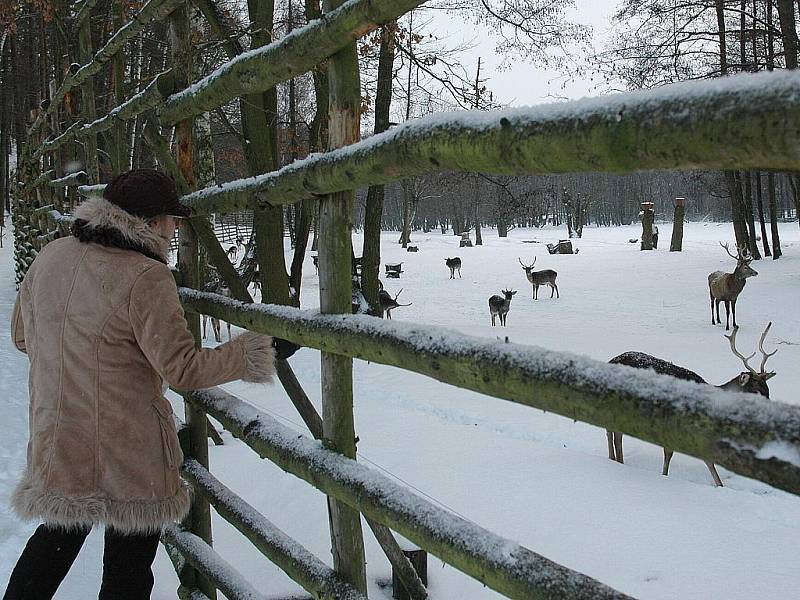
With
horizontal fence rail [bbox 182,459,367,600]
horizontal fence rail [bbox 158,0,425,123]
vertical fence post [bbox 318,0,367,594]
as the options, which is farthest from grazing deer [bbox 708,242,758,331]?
vertical fence post [bbox 318,0,367,594]

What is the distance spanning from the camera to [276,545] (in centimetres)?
A: 246

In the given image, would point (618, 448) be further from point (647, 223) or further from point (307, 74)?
point (647, 223)

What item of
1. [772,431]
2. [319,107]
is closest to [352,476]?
[772,431]

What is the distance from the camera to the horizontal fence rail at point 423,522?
1.39 metres

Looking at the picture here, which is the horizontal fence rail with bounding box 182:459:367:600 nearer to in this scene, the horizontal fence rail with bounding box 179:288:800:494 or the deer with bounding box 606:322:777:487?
the horizontal fence rail with bounding box 179:288:800:494

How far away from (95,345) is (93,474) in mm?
444

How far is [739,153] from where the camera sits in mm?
952

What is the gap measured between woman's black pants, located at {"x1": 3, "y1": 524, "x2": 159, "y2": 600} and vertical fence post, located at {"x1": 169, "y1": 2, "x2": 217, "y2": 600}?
64 centimetres

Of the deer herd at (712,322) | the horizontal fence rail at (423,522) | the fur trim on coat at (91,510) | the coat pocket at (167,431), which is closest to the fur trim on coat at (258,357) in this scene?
the horizontal fence rail at (423,522)

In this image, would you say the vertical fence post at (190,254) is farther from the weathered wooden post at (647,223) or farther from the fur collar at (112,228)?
the weathered wooden post at (647,223)

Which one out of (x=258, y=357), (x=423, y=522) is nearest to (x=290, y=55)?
(x=258, y=357)

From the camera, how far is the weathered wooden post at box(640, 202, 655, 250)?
95.1ft

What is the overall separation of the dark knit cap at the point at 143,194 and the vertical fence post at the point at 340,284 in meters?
0.71

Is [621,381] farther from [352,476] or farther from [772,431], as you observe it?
[352,476]
